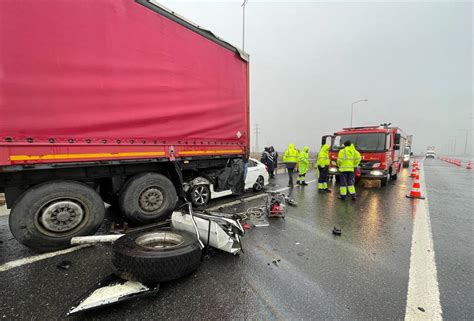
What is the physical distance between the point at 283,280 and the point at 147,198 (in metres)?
2.67

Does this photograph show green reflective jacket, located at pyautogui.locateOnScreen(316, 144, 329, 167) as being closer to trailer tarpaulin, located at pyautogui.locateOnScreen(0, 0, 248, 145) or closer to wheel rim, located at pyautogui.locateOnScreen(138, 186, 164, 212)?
trailer tarpaulin, located at pyautogui.locateOnScreen(0, 0, 248, 145)

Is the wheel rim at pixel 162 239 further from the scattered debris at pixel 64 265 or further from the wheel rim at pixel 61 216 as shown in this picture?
the wheel rim at pixel 61 216

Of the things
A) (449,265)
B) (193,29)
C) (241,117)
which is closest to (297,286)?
(449,265)

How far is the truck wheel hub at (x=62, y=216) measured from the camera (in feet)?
9.12

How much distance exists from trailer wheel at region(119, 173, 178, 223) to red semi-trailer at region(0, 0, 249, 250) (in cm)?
2

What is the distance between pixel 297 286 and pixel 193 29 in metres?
4.44

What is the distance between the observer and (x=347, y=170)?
20.6 feet

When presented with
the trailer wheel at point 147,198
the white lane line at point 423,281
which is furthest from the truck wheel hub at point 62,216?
the white lane line at point 423,281

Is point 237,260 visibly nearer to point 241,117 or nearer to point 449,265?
point 449,265

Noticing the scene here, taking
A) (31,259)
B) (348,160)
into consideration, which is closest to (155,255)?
(31,259)

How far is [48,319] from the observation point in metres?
1.71

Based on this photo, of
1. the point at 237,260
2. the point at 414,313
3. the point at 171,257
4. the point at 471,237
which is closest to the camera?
the point at 414,313

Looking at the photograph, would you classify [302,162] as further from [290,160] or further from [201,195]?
[201,195]

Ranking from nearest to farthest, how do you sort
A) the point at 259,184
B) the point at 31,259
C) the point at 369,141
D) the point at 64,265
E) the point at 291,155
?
the point at 64,265 < the point at 31,259 < the point at 259,184 < the point at 369,141 < the point at 291,155
